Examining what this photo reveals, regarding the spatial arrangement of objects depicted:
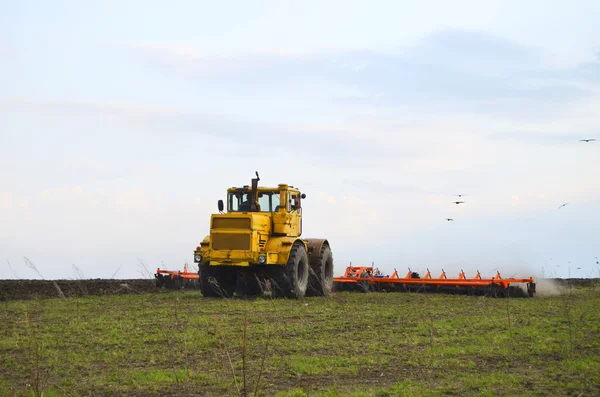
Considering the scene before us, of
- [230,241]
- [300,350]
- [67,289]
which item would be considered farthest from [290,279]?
[300,350]

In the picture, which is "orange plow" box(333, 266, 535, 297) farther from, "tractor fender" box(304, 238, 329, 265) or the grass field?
the grass field

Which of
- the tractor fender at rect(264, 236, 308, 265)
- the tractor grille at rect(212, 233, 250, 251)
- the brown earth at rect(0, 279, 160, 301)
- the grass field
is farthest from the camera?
the brown earth at rect(0, 279, 160, 301)

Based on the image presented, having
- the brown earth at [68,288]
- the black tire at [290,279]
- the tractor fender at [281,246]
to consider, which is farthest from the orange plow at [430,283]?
the brown earth at [68,288]

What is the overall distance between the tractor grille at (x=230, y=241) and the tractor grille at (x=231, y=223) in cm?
29

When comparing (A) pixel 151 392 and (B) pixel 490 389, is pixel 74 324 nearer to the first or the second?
(A) pixel 151 392

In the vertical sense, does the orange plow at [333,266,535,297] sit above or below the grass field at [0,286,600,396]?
above

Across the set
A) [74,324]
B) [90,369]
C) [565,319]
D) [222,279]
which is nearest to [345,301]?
[222,279]

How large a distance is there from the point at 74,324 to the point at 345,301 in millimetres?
8961

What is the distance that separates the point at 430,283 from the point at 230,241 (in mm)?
8093

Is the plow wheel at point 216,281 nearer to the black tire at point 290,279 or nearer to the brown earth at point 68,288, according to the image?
the black tire at point 290,279

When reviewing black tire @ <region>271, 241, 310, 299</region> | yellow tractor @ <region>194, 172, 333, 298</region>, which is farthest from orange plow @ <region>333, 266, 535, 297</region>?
black tire @ <region>271, 241, 310, 299</region>

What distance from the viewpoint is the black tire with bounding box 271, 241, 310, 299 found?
2273 cm

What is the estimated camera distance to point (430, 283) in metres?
26.5

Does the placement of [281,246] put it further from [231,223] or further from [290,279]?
[231,223]
